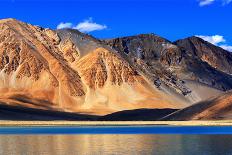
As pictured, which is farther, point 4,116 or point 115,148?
point 4,116

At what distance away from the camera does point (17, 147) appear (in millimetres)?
62469

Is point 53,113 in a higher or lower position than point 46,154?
higher

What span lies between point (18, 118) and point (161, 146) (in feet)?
406

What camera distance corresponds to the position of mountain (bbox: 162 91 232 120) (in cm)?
15035

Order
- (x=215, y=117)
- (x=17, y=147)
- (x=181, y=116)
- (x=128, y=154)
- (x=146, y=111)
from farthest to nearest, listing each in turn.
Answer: (x=146, y=111)
(x=181, y=116)
(x=215, y=117)
(x=17, y=147)
(x=128, y=154)

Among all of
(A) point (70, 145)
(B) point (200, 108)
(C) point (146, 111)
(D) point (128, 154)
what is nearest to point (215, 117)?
(B) point (200, 108)

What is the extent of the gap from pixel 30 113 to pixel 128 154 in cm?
13933

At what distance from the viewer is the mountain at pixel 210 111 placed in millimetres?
150350

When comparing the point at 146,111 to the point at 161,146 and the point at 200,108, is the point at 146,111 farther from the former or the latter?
the point at 161,146

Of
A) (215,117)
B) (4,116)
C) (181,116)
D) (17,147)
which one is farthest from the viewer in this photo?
(4,116)

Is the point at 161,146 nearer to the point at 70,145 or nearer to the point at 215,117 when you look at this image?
the point at 70,145

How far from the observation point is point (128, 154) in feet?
175

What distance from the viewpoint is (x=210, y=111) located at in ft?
511

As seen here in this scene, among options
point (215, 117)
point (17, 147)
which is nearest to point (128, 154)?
point (17, 147)
